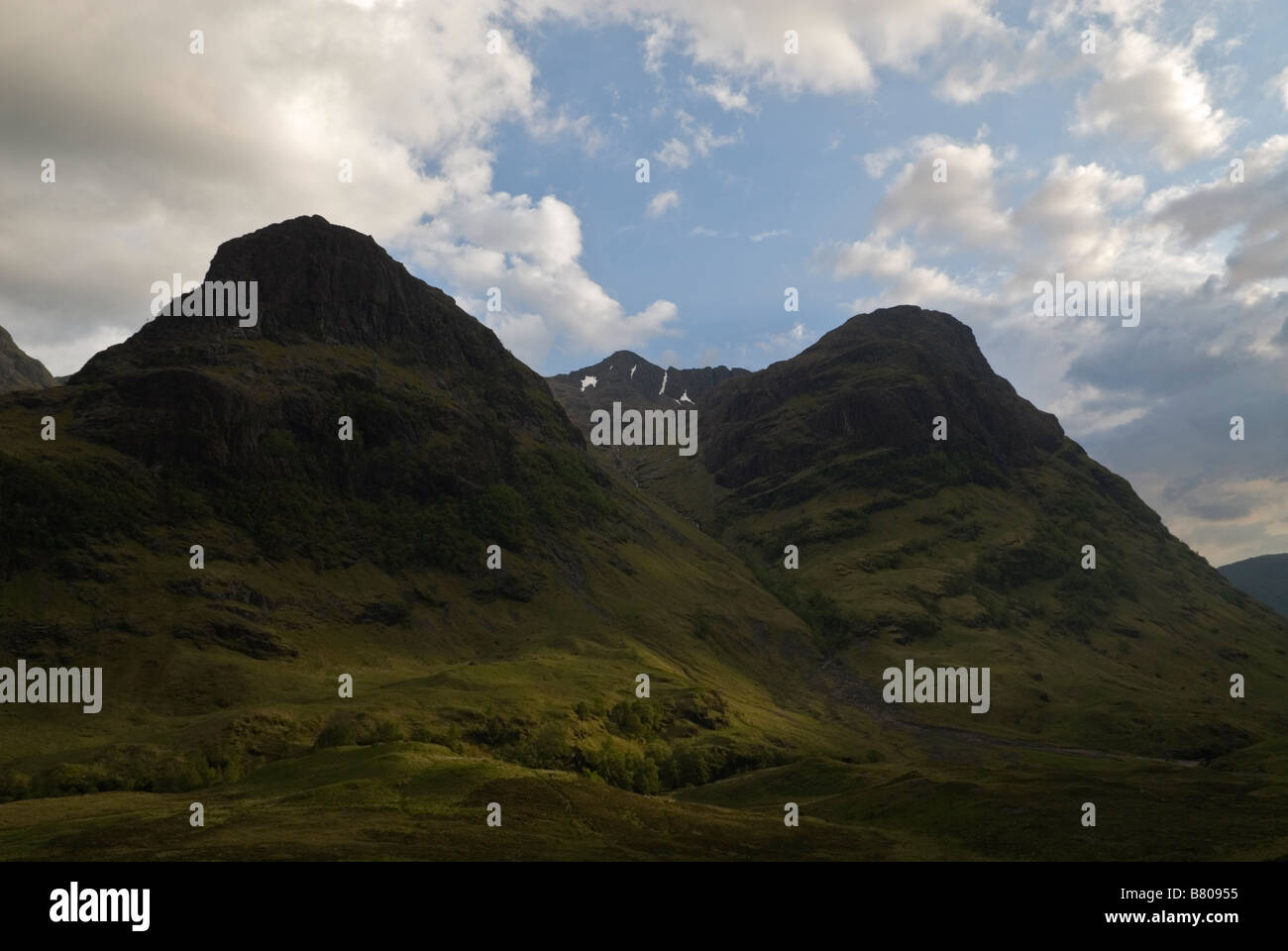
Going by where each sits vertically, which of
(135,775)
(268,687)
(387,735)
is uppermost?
(268,687)

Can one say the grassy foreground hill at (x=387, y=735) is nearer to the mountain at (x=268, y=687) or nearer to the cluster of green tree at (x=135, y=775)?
the cluster of green tree at (x=135, y=775)

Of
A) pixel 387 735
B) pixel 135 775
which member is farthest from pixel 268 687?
pixel 387 735

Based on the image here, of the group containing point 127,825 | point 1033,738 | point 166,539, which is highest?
point 166,539

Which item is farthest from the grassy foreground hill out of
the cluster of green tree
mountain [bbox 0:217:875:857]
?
mountain [bbox 0:217:875:857]

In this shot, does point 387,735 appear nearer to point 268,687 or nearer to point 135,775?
point 135,775

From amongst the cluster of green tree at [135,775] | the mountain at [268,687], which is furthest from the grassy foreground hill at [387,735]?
the mountain at [268,687]

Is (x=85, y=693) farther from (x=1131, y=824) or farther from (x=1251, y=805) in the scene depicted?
(x=1251, y=805)

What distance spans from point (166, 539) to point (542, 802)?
13657 cm

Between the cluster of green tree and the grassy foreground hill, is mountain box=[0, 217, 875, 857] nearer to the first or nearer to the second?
the cluster of green tree

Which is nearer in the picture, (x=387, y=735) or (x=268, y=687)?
(x=387, y=735)
